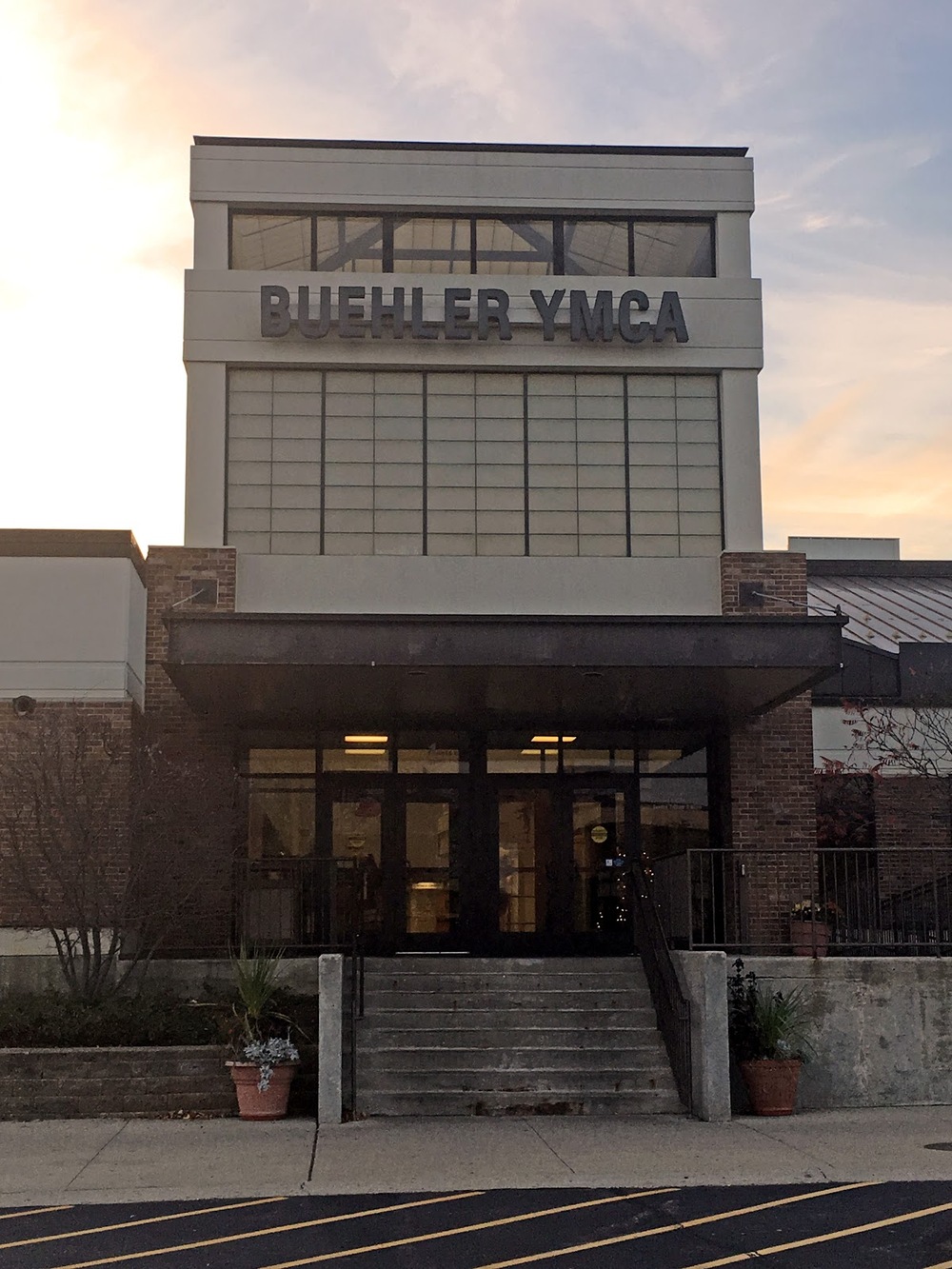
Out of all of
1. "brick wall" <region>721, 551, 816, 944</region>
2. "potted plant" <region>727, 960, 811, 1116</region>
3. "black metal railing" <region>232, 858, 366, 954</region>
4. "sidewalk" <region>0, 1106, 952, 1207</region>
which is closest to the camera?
"sidewalk" <region>0, 1106, 952, 1207</region>

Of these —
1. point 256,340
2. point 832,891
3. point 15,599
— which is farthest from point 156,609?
point 832,891

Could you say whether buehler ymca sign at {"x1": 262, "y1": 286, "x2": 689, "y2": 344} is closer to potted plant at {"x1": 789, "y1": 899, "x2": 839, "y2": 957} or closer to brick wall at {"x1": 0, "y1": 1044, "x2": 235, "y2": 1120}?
potted plant at {"x1": 789, "y1": 899, "x2": 839, "y2": 957}

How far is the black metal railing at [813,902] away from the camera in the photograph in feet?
53.5

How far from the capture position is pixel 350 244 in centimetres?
2091

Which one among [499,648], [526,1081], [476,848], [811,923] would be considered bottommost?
[526,1081]

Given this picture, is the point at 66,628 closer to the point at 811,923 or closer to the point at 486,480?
the point at 486,480

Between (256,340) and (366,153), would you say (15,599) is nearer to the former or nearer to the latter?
(256,340)

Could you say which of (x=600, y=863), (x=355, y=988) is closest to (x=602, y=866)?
(x=600, y=863)

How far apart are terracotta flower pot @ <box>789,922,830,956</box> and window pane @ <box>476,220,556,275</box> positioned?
9694mm

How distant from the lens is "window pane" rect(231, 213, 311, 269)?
20812 millimetres

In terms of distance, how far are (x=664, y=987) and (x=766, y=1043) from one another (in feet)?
4.52

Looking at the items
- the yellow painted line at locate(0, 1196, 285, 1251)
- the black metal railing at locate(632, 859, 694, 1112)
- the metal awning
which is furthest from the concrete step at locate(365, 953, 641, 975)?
the yellow painted line at locate(0, 1196, 285, 1251)

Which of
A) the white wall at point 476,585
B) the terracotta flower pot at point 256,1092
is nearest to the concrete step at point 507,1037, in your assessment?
the terracotta flower pot at point 256,1092

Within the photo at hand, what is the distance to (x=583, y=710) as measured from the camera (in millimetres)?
19625
